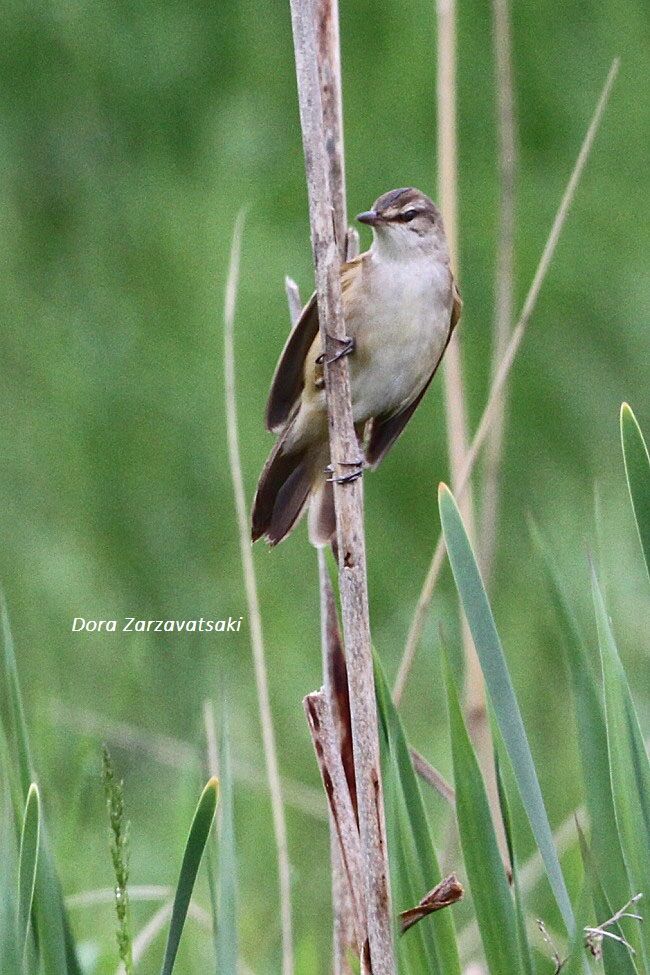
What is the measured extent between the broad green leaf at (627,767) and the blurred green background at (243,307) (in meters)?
2.66

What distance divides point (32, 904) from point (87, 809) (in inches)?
56.0

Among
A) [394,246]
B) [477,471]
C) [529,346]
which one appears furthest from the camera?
[529,346]

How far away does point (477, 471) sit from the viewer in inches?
186

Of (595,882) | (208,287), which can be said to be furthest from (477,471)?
(595,882)

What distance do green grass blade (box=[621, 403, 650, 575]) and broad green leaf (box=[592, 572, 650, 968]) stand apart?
2.5 inches

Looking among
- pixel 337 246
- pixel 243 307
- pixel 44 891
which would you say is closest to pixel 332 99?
pixel 337 246

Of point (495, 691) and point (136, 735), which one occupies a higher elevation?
point (136, 735)

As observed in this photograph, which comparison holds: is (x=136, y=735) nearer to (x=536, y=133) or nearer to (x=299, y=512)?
(x=299, y=512)

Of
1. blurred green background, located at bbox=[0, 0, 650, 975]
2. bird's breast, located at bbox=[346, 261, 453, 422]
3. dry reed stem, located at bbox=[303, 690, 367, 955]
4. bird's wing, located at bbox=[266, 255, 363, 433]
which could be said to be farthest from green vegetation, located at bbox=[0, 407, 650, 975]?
blurred green background, located at bbox=[0, 0, 650, 975]

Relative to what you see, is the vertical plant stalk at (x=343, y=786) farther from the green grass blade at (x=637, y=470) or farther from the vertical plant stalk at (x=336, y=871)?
the green grass blade at (x=637, y=470)

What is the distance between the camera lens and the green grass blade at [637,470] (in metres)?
1.30

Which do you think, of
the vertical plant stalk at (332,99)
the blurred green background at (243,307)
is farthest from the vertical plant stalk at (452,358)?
the blurred green background at (243,307)

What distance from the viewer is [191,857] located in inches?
48.1

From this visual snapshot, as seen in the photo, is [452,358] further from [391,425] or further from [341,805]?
[341,805]
